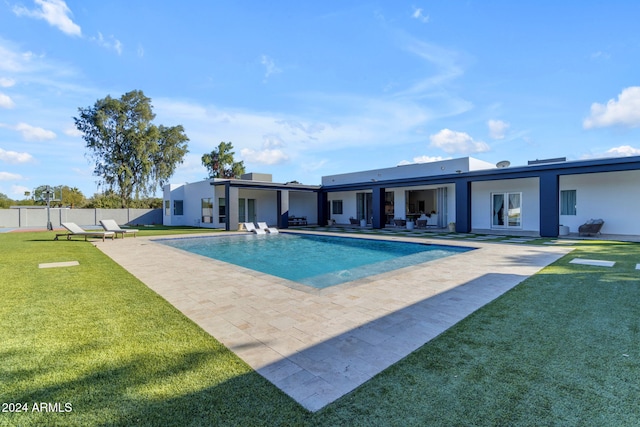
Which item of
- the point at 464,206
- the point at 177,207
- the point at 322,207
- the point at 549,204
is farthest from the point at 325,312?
the point at 177,207

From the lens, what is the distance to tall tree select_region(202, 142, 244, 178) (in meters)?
40.5

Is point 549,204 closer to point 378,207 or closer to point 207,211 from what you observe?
point 378,207

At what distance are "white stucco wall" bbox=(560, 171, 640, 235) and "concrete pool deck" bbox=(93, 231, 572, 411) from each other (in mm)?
9629

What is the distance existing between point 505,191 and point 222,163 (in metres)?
33.1

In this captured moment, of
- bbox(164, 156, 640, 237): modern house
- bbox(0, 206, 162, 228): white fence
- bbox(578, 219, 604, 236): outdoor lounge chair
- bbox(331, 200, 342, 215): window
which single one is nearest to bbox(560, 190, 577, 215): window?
bbox(164, 156, 640, 237): modern house

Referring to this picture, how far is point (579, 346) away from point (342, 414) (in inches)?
102

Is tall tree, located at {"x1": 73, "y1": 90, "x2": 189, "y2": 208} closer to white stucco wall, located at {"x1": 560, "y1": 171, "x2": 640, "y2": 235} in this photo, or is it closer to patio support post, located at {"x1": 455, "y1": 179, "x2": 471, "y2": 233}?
patio support post, located at {"x1": 455, "y1": 179, "x2": 471, "y2": 233}

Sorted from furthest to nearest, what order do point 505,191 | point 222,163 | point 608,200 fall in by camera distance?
1. point 222,163
2. point 505,191
3. point 608,200

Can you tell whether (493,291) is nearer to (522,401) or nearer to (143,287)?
(522,401)

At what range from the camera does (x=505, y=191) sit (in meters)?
17.0

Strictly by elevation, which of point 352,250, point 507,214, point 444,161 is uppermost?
point 444,161

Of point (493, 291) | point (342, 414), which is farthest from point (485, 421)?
point (493, 291)

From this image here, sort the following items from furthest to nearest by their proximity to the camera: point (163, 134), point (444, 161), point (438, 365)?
point (163, 134), point (444, 161), point (438, 365)

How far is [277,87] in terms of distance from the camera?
17.2 metres
